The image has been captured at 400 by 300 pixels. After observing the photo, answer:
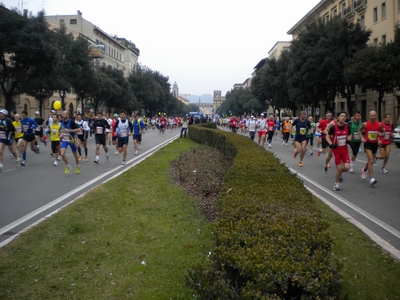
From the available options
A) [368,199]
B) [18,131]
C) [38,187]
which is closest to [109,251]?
[38,187]

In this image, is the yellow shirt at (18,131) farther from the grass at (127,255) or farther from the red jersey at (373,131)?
the red jersey at (373,131)

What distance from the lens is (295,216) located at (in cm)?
409

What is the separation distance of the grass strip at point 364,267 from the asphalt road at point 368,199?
0.20 metres

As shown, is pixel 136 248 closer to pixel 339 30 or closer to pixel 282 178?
pixel 282 178

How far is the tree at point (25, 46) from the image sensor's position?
31.2 metres

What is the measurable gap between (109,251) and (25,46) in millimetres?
29673

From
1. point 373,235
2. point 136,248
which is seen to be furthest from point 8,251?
point 373,235

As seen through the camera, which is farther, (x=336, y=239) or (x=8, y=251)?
(x=336, y=239)

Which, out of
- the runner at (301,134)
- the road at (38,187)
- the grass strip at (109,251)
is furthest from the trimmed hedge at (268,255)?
the runner at (301,134)

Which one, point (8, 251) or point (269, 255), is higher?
point (269, 255)

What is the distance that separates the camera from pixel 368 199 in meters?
8.98

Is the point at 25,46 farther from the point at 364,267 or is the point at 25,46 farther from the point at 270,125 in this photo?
the point at 364,267

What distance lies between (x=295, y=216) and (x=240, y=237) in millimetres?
886

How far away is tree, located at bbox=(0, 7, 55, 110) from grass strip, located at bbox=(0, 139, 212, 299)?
26873mm
